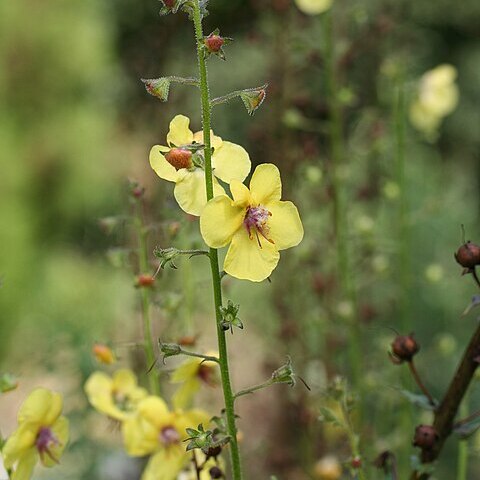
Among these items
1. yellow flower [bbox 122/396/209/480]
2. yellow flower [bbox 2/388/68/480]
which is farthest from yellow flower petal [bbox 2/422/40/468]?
yellow flower [bbox 122/396/209/480]

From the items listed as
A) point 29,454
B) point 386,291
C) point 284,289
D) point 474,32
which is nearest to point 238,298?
point 386,291

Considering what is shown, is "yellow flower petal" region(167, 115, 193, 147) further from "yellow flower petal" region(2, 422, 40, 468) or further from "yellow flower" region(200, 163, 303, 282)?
"yellow flower petal" region(2, 422, 40, 468)

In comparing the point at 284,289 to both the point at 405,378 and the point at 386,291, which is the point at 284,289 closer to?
the point at 405,378

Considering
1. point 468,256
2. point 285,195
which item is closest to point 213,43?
point 468,256

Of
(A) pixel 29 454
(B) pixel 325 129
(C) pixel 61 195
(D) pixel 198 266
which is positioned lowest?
(C) pixel 61 195

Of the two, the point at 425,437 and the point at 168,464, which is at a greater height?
the point at 425,437

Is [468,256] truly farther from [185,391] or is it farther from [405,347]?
[185,391]
